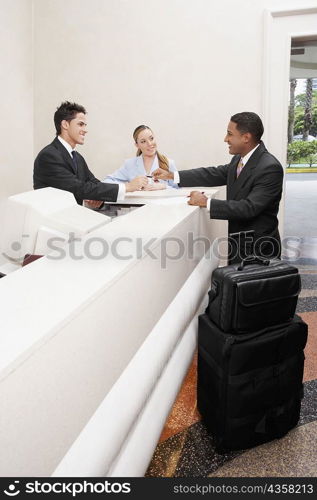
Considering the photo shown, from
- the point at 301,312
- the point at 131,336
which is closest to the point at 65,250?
the point at 131,336

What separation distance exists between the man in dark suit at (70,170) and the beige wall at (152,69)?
136 cm

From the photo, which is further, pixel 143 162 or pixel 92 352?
pixel 143 162

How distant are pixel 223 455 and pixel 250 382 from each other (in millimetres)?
344

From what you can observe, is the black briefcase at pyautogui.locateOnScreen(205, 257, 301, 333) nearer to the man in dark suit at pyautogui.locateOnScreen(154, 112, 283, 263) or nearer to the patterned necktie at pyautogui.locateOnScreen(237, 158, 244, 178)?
the man in dark suit at pyautogui.locateOnScreen(154, 112, 283, 263)

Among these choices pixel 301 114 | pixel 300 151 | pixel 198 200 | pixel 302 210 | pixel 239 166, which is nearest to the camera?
pixel 198 200

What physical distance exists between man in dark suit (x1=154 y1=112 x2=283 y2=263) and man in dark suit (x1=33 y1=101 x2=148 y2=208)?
595 millimetres

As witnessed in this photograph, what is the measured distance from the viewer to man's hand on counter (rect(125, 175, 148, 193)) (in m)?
3.17

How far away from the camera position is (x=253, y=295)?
1.91 meters

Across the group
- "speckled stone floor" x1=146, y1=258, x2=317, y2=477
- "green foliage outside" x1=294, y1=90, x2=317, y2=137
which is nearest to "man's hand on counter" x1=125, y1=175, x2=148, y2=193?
"speckled stone floor" x1=146, y1=258, x2=317, y2=477

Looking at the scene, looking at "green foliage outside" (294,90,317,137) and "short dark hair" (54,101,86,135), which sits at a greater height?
"green foliage outside" (294,90,317,137)

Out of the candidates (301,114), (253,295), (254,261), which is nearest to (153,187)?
(254,261)

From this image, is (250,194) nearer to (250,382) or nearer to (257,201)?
(257,201)
